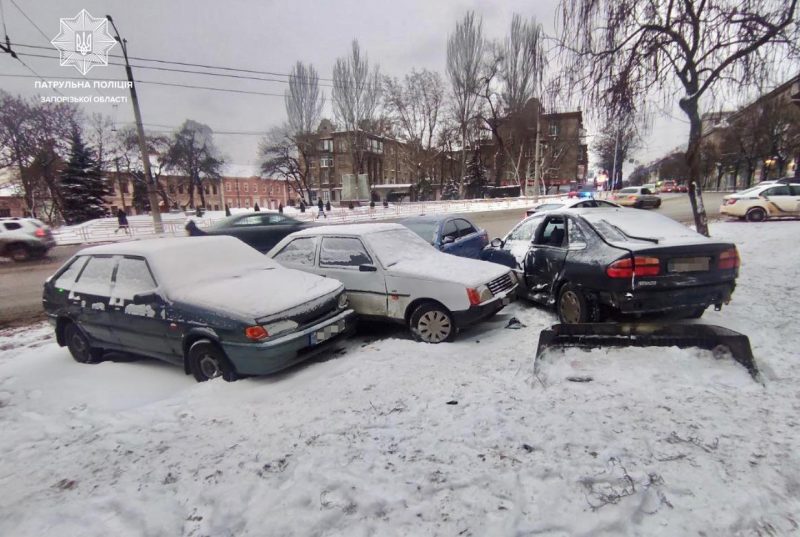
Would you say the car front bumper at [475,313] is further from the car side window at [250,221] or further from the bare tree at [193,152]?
the bare tree at [193,152]

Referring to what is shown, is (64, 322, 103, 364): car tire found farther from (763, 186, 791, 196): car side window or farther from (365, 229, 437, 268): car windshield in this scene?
(763, 186, 791, 196): car side window

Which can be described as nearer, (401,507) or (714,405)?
(401,507)

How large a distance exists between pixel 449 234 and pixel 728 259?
4.76m

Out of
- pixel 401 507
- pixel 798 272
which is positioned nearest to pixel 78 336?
pixel 401 507

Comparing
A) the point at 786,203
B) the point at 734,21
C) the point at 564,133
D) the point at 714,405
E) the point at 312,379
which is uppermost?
the point at 564,133

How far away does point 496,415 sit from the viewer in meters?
2.74

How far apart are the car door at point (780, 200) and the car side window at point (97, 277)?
786 inches

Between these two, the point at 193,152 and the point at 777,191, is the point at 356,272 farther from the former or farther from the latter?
the point at 193,152

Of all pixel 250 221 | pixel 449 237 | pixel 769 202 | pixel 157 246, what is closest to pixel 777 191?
pixel 769 202

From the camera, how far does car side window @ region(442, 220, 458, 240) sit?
314 inches

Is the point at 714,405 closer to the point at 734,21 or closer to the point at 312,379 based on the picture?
the point at 312,379

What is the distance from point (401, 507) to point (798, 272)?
319 inches

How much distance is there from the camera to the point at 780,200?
14195mm

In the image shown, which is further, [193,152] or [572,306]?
[193,152]
